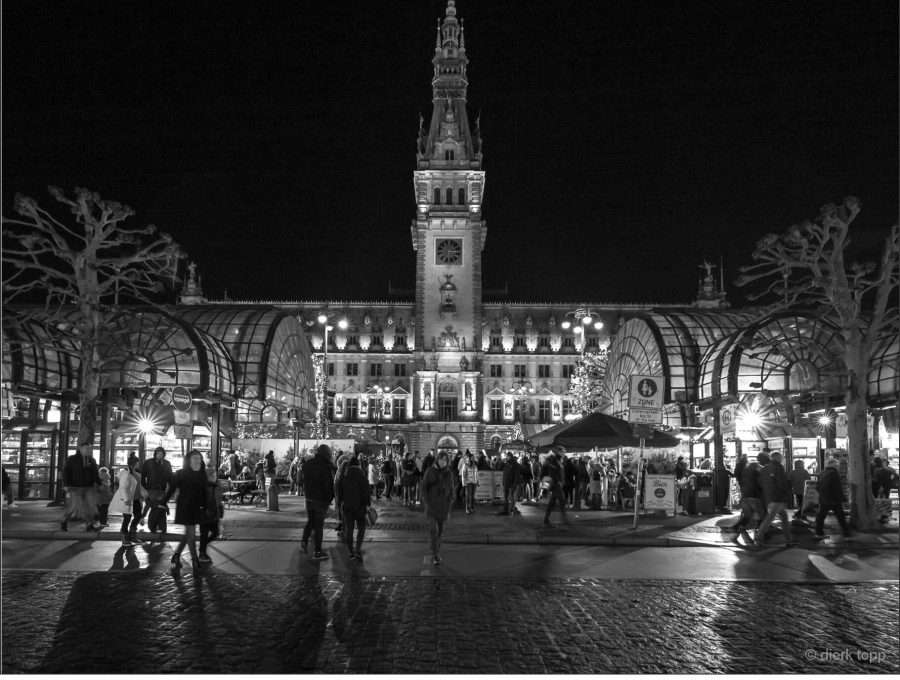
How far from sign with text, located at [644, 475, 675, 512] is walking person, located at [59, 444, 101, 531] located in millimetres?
15052

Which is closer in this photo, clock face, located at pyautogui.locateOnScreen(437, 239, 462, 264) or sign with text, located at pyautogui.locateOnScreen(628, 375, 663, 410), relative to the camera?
sign with text, located at pyautogui.locateOnScreen(628, 375, 663, 410)

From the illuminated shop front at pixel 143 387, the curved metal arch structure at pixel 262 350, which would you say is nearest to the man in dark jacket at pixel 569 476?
the illuminated shop front at pixel 143 387

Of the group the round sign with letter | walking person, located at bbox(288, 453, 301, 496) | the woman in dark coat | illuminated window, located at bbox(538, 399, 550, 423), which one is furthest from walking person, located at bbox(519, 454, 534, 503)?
illuminated window, located at bbox(538, 399, 550, 423)

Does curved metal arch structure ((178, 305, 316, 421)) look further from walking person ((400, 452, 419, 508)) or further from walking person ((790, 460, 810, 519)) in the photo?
walking person ((790, 460, 810, 519))

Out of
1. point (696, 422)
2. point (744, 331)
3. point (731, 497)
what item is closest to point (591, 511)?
point (731, 497)

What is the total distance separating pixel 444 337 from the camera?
92.2 metres

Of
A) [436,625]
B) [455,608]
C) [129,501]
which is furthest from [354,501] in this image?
[436,625]

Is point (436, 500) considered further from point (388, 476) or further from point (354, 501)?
point (388, 476)

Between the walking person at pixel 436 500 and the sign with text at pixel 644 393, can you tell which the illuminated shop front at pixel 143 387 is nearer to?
the walking person at pixel 436 500

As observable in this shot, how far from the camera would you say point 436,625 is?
9.34m

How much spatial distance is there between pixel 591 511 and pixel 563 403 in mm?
70447

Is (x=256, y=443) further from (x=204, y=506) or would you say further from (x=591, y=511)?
(x=204, y=506)

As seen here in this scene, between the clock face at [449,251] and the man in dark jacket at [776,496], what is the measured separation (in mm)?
76268

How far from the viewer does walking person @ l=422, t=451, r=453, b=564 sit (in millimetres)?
14594
